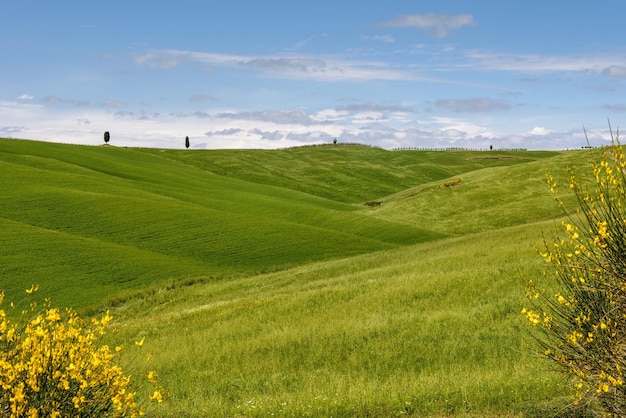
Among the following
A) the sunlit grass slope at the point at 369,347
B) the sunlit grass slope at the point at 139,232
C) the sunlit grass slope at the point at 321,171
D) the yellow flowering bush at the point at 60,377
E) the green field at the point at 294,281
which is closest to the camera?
Result: the yellow flowering bush at the point at 60,377

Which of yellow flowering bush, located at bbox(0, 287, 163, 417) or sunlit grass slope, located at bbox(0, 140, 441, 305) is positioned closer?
yellow flowering bush, located at bbox(0, 287, 163, 417)

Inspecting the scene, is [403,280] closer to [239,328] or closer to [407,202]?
[239,328]

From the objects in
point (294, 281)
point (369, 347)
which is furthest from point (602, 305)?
point (294, 281)

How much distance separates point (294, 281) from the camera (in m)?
45.7

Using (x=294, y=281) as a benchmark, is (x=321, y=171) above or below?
above

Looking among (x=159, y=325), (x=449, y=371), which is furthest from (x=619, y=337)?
(x=159, y=325)

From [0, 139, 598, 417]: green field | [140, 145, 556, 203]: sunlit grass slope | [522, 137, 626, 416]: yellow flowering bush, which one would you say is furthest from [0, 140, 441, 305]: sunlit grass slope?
[140, 145, 556, 203]: sunlit grass slope

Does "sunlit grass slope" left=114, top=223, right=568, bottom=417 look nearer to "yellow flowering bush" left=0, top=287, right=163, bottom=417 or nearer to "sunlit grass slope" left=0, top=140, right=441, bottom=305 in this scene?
"yellow flowering bush" left=0, top=287, right=163, bottom=417

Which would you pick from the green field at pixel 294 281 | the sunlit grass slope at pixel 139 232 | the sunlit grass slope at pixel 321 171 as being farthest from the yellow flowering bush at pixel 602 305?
the sunlit grass slope at pixel 321 171

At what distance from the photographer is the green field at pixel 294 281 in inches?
724

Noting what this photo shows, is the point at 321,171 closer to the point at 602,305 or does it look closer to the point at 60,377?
the point at 602,305

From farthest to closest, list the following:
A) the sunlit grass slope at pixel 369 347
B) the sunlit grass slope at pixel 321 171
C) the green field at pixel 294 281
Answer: the sunlit grass slope at pixel 321 171, the green field at pixel 294 281, the sunlit grass slope at pixel 369 347

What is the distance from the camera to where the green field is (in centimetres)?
1839

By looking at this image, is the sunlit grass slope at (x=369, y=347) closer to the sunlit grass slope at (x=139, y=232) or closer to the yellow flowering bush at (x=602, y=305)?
the yellow flowering bush at (x=602, y=305)
